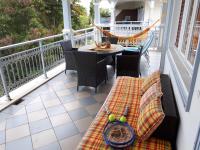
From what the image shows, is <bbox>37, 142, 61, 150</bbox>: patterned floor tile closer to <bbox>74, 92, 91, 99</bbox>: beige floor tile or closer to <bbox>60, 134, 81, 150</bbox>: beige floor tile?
<bbox>60, 134, 81, 150</bbox>: beige floor tile

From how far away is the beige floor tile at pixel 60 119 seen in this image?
245 cm

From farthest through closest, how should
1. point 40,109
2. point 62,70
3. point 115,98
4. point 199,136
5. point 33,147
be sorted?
1. point 62,70
2. point 40,109
3. point 115,98
4. point 33,147
5. point 199,136

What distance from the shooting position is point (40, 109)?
2812mm

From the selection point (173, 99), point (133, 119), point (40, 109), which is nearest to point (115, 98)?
point (133, 119)

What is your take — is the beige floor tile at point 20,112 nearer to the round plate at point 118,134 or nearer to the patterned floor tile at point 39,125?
the patterned floor tile at point 39,125

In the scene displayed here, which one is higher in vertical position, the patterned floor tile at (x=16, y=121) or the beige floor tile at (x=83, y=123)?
the beige floor tile at (x=83, y=123)

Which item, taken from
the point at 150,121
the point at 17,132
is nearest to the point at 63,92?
the point at 17,132

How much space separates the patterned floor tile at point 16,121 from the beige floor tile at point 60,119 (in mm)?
389

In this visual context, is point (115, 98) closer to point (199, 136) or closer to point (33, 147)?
point (33, 147)

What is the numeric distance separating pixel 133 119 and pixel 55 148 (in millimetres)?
948

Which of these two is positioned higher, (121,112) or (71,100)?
(121,112)

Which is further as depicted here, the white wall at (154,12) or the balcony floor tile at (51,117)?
the white wall at (154,12)

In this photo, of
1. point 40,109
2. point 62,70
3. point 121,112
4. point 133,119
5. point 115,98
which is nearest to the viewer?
point 133,119

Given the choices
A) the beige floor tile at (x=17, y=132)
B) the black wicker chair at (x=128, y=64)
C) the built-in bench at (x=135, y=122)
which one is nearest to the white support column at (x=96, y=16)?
the black wicker chair at (x=128, y=64)
